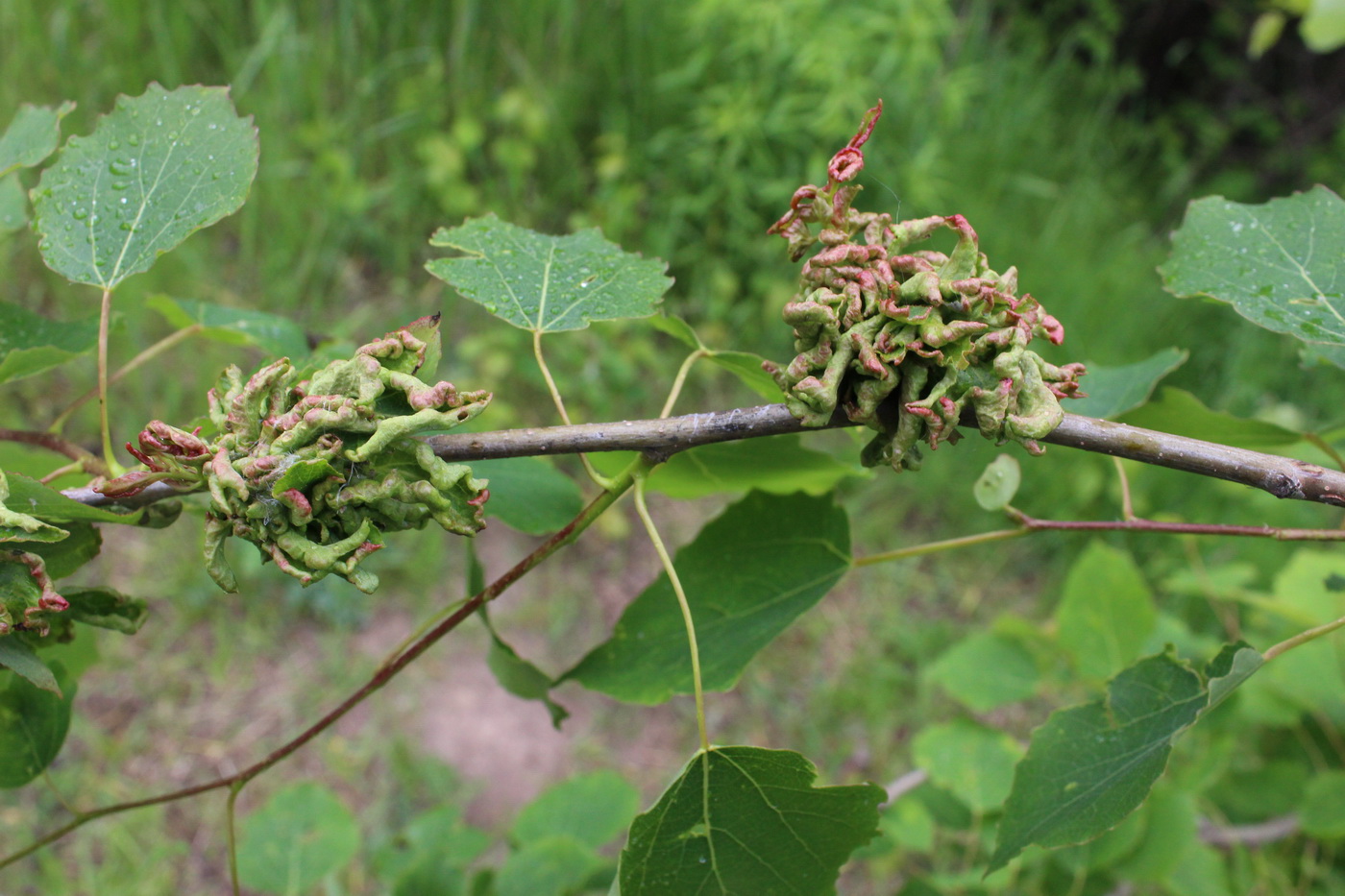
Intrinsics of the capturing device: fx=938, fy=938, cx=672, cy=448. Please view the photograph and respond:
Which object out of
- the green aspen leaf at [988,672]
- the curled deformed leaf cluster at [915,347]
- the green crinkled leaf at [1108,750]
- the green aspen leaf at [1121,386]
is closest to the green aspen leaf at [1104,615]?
the green aspen leaf at [988,672]

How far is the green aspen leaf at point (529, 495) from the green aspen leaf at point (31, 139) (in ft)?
1.93

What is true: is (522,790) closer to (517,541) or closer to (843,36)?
(517,541)

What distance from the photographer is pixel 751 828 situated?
884mm

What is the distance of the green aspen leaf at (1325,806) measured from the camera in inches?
61.2

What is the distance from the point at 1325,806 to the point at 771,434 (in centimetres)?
139

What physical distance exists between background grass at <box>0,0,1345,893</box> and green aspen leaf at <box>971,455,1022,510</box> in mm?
2101

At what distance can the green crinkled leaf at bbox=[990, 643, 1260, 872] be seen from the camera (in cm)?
85

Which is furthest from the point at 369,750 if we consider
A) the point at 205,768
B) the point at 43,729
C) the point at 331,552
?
the point at 331,552

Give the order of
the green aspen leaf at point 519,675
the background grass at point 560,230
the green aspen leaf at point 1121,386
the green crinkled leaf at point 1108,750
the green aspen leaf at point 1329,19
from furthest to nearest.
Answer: the background grass at point 560,230 → the green aspen leaf at point 1329,19 → the green aspen leaf at point 1121,386 → the green aspen leaf at point 519,675 → the green crinkled leaf at point 1108,750

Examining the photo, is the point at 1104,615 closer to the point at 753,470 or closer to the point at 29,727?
the point at 753,470

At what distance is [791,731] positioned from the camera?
3066mm

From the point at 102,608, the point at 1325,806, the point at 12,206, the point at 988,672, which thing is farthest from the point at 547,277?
the point at 1325,806

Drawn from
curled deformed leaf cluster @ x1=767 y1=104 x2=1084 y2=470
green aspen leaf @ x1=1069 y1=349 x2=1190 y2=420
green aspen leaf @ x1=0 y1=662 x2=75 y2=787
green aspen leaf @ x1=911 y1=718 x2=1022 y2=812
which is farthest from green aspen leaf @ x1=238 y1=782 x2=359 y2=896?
green aspen leaf @ x1=1069 y1=349 x2=1190 y2=420

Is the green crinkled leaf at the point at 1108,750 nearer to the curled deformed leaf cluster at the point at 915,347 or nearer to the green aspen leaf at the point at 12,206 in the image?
the curled deformed leaf cluster at the point at 915,347
